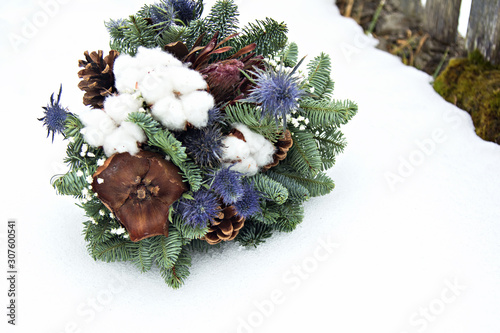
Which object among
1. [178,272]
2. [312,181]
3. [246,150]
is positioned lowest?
[178,272]

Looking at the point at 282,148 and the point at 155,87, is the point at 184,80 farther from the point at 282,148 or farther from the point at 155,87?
the point at 282,148

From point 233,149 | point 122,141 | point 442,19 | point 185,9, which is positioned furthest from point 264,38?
point 442,19

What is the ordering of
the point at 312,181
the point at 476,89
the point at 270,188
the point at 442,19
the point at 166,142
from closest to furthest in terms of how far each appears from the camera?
the point at 166,142, the point at 270,188, the point at 312,181, the point at 476,89, the point at 442,19

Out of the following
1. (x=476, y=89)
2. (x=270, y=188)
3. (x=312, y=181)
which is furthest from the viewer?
(x=476, y=89)

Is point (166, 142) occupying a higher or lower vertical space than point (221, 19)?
lower

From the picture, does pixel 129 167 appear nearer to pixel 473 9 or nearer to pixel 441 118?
pixel 441 118
